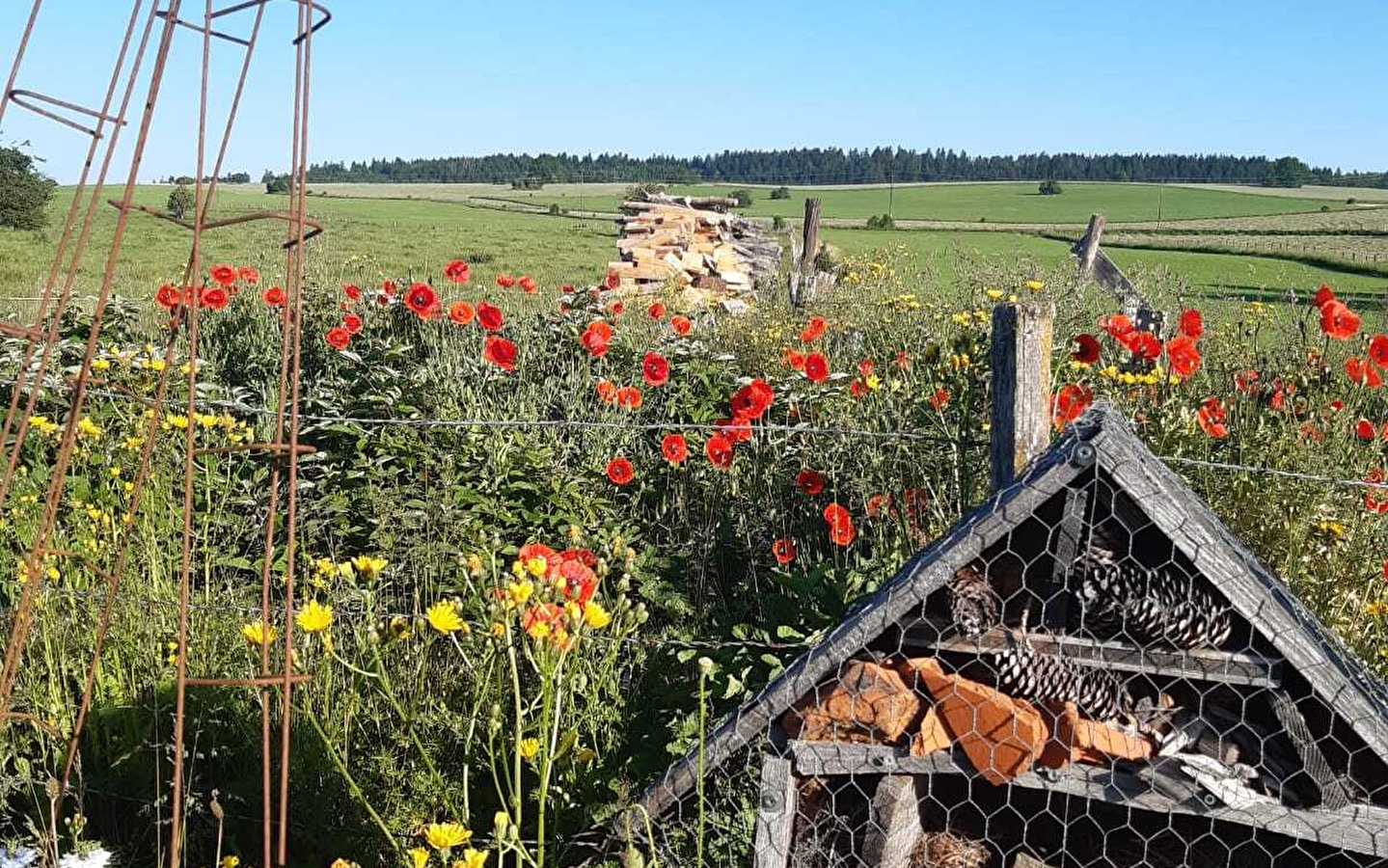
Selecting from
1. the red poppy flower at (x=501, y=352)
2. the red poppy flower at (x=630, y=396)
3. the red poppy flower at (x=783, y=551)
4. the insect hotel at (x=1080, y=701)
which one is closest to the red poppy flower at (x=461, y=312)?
the red poppy flower at (x=501, y=352)

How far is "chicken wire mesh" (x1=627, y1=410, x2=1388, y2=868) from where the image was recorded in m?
1.92

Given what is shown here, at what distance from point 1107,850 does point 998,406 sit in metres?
0.97

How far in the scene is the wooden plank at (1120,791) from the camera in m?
Answer: 1.92

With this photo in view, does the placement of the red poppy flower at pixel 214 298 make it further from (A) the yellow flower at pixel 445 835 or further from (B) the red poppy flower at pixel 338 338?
(A) the yellow flower at pixel 445 835

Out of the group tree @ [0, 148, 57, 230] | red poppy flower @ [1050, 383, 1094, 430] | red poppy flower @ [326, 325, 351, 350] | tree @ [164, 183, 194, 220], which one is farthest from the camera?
tree @ [0, 148, 57, 230]

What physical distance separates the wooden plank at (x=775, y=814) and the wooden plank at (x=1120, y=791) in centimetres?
4

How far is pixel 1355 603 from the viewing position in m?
3.16

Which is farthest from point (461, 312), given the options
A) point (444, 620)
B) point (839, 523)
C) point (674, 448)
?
point (444, 620)

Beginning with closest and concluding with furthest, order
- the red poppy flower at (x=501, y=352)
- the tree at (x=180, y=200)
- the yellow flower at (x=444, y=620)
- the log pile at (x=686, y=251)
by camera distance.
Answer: the yellow flower at (x=444, y=620) → the tree at (x=180, y=200) → the red poppy flower at (x=501, y=352) → the log pile at (x=686, y=251)

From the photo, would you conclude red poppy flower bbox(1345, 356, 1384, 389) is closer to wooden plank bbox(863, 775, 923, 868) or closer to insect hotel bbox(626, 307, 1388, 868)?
insect hotel bbox(626, 307, 1388, 868)

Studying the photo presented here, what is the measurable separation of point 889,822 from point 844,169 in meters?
74.8

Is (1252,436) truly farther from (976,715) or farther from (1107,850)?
(976,715)

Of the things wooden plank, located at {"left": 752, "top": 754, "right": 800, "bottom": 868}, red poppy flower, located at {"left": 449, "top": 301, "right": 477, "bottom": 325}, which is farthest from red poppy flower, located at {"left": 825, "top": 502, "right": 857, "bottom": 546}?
red poppy flower, located at {"left": 449, "top": 301, "right": 477, "bottom": 325}

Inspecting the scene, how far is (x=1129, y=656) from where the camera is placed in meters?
2.01
